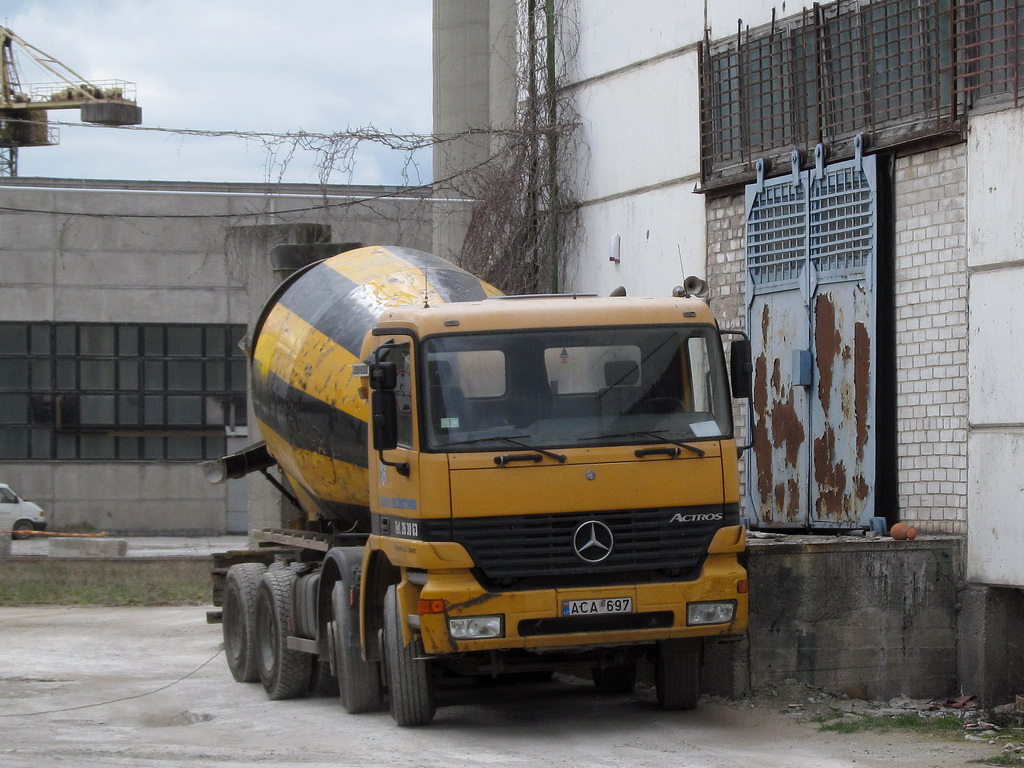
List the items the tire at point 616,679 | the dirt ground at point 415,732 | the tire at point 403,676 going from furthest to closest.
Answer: the tire at point 616,679, the tire at point 403,676, the dirt ground at point 415,732

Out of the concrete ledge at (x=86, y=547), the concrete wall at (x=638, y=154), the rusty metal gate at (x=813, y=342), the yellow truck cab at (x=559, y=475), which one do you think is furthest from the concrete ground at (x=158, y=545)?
the yellow truck cab at (x=559, y=475)

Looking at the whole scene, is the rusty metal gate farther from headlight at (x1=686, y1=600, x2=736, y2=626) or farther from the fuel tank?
headlight at (x1=686, y1=600, x2=736, y2=626)

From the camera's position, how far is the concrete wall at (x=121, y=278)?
3497 centimetres

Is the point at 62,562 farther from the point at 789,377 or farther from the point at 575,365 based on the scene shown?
the point at 575,365

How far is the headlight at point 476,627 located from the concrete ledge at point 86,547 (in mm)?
17512

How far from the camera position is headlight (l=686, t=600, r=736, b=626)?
8959 mm

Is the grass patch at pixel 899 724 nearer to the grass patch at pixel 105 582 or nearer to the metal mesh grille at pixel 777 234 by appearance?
the metal mesh grille at pixel 777 234

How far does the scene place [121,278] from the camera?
35531mm

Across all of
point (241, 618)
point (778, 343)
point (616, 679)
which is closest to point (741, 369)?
point (616, 679)

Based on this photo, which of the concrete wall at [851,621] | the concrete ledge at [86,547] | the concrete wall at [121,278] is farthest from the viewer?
the concrete wall at [121,278]

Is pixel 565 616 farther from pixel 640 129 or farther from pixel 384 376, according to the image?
pixel 640 129

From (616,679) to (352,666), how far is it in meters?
2.10

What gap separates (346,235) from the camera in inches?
1060

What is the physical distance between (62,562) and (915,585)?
1524 cm
